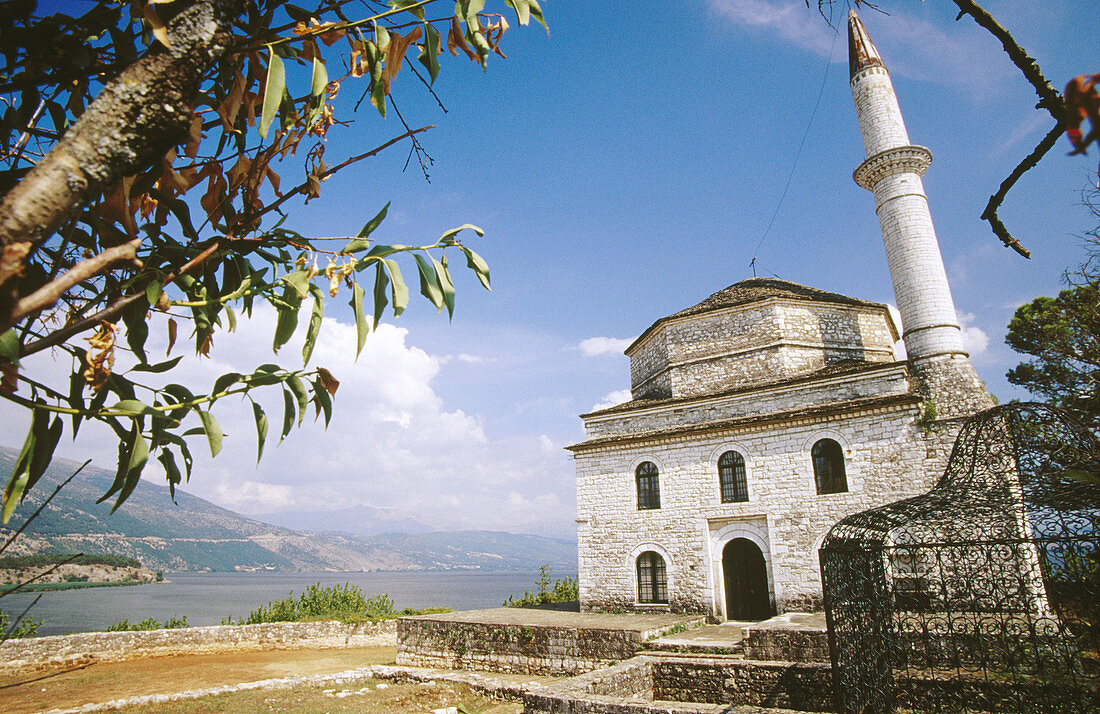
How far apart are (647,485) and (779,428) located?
12.8 ft

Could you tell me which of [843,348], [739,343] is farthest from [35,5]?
[843,348]

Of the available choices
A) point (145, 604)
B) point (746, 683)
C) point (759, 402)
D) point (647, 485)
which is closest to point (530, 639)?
point (746, 683)

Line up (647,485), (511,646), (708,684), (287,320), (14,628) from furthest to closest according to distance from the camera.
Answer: (647,485) < (511,646) < (708,684) < (287,320) < (14,628)

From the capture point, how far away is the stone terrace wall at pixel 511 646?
11.5 m

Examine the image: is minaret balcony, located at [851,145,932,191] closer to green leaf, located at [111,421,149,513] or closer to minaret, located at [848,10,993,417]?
minaret, located at [848,10,993,417]

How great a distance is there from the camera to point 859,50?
16.3 metres

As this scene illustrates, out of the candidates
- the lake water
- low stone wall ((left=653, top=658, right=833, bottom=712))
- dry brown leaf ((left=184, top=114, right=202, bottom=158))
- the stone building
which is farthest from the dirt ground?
dry brown leaf ((left=184, top=114, right=202, bottom=158))

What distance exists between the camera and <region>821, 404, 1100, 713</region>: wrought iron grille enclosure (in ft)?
16.2

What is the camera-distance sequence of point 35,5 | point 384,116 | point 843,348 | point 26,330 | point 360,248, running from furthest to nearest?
point 843,348 → point 384,116 → point 360,248 → point 35,5 → point 26,330

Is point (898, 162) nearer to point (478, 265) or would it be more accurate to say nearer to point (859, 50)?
point (859, 50)

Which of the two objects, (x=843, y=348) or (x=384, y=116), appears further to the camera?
(x=843, y=348)

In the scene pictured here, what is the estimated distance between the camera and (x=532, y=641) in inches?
480

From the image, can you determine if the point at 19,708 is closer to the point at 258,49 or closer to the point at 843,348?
the point at 258,49

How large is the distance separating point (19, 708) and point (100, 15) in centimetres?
1329
